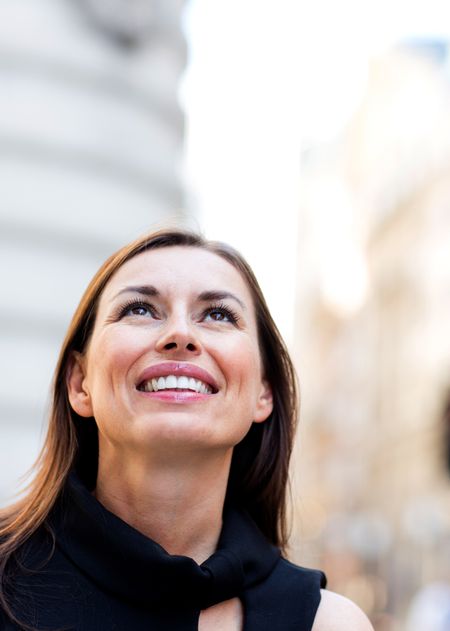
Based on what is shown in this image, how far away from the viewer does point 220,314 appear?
3213 millimetres

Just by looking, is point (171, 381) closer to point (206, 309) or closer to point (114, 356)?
point (114, 356)

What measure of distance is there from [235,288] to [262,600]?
79 centimetres

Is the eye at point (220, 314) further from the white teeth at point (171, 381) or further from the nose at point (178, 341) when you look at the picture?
the white teeth at point (171, 381)

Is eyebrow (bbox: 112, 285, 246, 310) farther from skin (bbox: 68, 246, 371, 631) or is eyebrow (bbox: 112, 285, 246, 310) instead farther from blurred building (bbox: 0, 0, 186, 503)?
blurred building (bbox: 0, 0, 186, 503)

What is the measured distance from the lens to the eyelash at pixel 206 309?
3.15 m

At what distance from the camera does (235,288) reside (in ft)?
10.8

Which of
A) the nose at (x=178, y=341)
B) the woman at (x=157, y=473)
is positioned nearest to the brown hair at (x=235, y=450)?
the woman at (x=157, y=473)

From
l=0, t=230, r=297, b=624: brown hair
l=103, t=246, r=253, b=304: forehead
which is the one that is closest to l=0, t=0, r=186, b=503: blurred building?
l=0, t=230, r=297, b=624: brown hair

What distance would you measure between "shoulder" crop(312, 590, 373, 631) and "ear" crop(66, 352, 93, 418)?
75 cm

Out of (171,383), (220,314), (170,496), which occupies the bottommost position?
(170,496)

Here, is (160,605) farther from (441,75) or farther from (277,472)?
(441,75)

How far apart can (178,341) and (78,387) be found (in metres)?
0.44

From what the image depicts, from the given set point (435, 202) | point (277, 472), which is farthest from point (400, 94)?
point (277, 472)

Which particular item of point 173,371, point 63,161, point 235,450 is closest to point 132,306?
point 173,371
